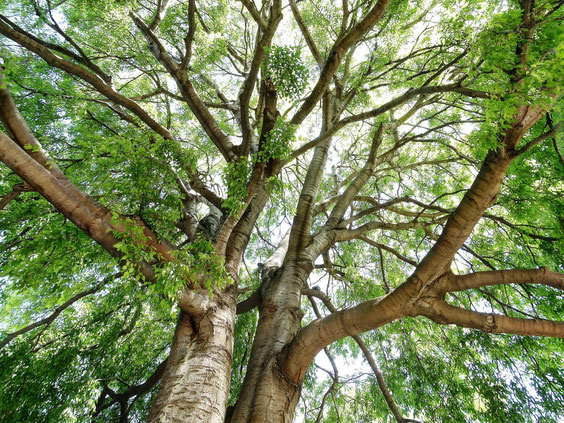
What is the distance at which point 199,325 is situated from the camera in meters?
2.69

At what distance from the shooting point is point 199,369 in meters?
2.37

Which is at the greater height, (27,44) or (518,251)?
(518,251)

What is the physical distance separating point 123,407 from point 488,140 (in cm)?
500

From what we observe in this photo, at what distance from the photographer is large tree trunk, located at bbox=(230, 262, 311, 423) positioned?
254 centimetres

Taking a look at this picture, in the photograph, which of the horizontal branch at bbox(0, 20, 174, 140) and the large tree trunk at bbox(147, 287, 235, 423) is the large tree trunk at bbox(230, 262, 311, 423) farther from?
the horizontal branch at bbox(0, 20, 174, 140)

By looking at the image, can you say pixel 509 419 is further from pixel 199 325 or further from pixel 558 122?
pixel 199 325

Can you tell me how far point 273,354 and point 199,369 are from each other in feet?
2.64

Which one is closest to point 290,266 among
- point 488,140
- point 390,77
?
point 488,140

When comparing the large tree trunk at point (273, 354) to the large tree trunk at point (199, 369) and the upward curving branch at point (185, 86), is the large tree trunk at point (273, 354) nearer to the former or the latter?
the large tree trunk at point (199, 369)

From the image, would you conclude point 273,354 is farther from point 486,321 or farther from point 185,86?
point 185,86

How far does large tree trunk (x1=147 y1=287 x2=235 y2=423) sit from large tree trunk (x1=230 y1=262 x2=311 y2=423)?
325 mm

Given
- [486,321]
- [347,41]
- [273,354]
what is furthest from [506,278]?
[347,41]

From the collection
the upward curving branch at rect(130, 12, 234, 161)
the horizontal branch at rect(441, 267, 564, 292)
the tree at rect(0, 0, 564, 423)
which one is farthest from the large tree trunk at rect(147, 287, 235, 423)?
the upward curving branch at rect(130, 12, 234, 161)

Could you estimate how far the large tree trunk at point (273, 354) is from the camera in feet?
8.34
